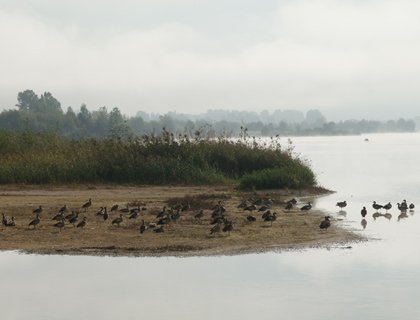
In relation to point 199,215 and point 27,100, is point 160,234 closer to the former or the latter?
point 199,215

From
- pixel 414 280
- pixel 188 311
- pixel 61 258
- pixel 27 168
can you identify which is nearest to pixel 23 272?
pixel 61 258

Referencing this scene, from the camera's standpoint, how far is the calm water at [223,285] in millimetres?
9406

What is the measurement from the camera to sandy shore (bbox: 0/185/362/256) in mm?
13945

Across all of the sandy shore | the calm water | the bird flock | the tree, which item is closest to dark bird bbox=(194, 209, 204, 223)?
the bird flock

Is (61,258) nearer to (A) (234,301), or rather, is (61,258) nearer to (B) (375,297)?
(A) (234,301)

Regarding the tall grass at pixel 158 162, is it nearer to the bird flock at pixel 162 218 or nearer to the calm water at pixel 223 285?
the bird flock at pixel 162 218

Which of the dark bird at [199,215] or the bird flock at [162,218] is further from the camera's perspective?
the dark bird at [199,215]

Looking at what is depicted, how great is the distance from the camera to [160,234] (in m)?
15.9

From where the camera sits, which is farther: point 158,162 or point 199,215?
point 158,162

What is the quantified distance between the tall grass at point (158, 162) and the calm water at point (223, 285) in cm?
1448

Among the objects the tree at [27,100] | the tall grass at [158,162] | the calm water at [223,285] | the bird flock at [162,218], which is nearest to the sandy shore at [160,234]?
the bird flock at [162,218]

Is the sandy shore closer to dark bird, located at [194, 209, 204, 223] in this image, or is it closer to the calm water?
dark bird, located at [194, 209, 204, 223]

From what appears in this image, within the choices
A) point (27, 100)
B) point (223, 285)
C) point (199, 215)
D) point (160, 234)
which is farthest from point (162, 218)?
point (27, 100)

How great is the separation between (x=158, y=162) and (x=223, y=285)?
19.3m
